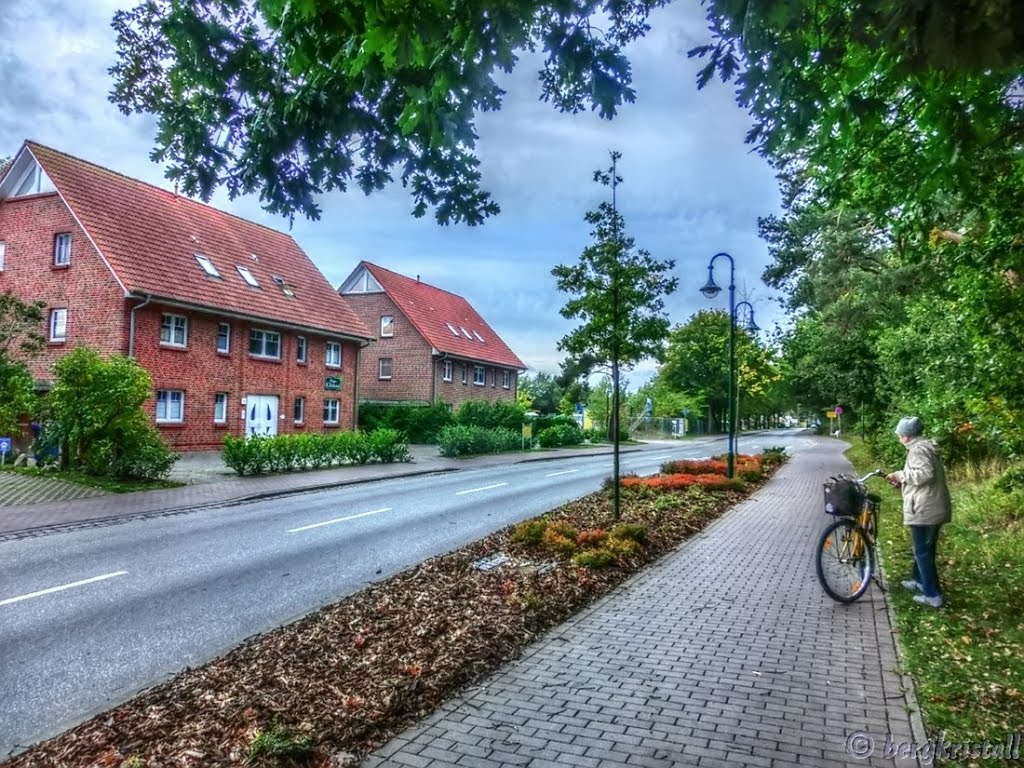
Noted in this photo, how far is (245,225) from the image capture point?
1407 inches

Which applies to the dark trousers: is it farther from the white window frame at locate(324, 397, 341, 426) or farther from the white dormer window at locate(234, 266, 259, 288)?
the white window frame at locate(324, 397, 341, 426)

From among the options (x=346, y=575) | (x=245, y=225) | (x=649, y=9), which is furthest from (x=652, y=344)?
(x=245, y=225)

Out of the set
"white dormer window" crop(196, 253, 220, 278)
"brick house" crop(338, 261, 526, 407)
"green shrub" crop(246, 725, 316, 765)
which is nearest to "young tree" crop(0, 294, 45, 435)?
"white dormer window" crop(196, 253, 220, 278)

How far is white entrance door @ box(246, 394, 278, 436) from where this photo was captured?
96.3ft

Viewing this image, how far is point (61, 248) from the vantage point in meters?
26.6

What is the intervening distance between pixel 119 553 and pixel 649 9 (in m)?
9.12

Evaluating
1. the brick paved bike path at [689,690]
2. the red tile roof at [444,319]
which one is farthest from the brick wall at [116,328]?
the brick paved bike path at [689,690]

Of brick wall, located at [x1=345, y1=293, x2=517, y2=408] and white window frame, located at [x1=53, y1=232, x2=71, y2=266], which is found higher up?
white window frame, located at [x1=53, y1=232, x2=71, y2=266]

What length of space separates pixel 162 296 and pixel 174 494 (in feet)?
38.2

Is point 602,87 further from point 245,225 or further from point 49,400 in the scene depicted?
point 245,225

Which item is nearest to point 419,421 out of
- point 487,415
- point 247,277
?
point 487,415

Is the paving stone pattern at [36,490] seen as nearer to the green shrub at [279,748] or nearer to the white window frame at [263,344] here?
the green shrub at [279,748]

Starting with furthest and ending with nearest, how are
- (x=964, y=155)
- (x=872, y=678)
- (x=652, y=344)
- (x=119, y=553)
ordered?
(x=652, y=344), (x=119, y=553), (x=872, y=678), (x=964, y=155)

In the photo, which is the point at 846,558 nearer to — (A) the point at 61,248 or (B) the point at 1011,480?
(B) the point at 1011,480
